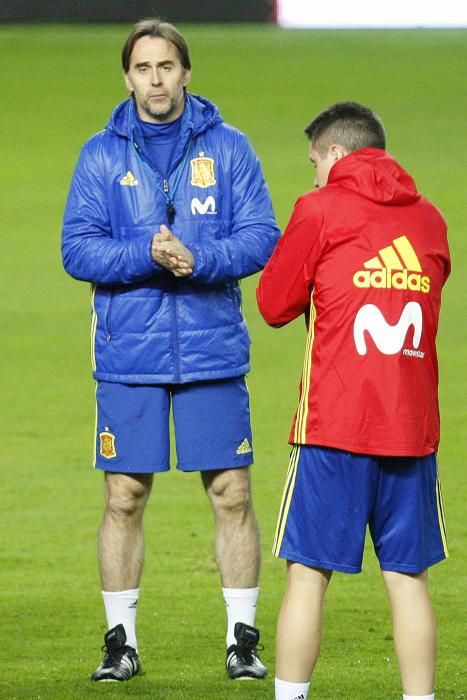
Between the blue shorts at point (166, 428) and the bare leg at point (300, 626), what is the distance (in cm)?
88

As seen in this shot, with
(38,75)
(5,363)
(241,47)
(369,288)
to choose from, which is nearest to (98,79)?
(38,75)

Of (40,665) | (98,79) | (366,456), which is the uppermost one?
(98,79)

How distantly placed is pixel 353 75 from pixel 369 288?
2248cm

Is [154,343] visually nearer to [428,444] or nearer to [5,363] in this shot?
[428,444]

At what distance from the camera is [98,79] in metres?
25.5

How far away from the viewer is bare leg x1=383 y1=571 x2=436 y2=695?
3.79 metres

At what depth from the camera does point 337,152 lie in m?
3.89

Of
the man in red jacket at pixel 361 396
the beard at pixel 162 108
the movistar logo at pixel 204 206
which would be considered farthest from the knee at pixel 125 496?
the beard at pixel 162 108

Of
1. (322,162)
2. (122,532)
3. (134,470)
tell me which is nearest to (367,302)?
(322,162)

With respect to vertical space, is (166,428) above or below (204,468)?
above

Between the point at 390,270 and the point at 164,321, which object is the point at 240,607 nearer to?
the point at 164,321

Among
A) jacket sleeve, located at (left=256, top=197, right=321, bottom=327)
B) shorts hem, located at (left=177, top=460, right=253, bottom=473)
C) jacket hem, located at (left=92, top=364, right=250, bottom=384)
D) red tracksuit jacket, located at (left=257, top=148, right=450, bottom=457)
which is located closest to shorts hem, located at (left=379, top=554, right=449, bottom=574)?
red tracksuit jacket, located at (left=257, top=148, right=450, bottom=457)

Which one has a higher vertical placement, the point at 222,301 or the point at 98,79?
the point at 98,79

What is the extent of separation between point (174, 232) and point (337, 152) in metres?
0.92
